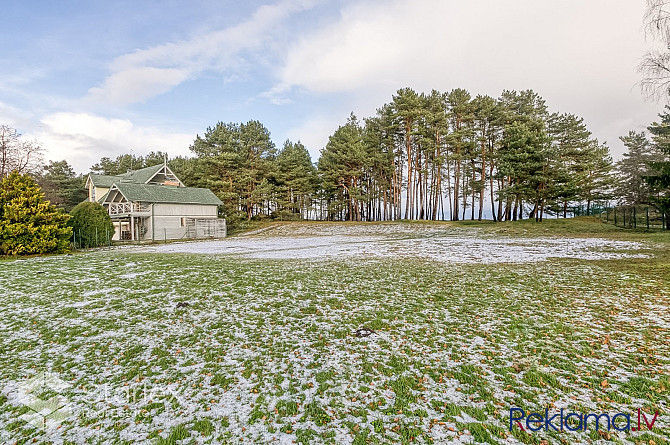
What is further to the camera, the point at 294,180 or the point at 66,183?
the point at 66,183

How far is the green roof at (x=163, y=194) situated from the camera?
29125mm

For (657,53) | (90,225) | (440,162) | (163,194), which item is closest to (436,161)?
(440,162)

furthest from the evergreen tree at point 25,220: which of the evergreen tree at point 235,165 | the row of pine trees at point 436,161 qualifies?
the row of pine trees at point 436,161

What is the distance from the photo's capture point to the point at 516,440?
2797mm

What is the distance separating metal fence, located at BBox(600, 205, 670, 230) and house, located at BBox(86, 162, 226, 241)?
4133 cm

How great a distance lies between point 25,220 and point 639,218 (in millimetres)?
47949

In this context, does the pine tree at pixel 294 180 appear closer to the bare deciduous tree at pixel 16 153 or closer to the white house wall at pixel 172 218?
the white house wall at pixel 172 218

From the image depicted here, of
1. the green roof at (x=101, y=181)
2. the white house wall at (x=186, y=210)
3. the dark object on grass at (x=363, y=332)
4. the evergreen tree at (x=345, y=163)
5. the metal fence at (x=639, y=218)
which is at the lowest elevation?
the dark object on grass at (x=363, y=332)

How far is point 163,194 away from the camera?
31312 mm

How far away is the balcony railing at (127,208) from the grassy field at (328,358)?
21864mm

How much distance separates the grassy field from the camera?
3.09 m

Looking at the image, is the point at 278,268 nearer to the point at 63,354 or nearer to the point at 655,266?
the point at 63,354

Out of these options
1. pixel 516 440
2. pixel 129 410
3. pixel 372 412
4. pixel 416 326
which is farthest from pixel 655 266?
pixel 129 410

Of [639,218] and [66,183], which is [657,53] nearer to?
[639,218]
